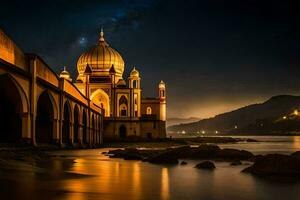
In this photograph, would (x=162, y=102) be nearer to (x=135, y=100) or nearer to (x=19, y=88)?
(x=135, y=100)

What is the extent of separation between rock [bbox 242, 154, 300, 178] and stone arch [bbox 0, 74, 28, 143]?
52.1 ft

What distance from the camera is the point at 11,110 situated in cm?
3192

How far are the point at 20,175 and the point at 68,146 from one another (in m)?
30.4

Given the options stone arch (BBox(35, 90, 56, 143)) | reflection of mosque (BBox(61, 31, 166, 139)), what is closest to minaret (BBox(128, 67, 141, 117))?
reflection of mosque (BBox(61, 31, 166, 139))

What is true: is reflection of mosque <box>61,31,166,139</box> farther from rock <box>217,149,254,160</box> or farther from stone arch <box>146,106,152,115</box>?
rock <box>217,149,254,160</box>

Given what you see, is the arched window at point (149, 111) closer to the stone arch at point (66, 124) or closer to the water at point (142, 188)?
the stone arch at point (66, 124)

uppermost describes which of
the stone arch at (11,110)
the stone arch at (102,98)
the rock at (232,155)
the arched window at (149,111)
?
the stone arch at (102,98)

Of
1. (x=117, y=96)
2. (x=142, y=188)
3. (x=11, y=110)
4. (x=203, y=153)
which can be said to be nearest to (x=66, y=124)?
(x=11, y=110)

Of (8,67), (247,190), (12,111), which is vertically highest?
(8,67)

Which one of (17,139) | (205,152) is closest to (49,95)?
(17,139)

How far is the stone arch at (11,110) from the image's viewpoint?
29.8m

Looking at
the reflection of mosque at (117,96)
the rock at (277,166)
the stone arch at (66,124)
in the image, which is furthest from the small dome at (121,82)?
the rock at (277,166)

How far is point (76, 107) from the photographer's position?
50.8m

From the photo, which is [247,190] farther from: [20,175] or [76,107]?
[76,107]
